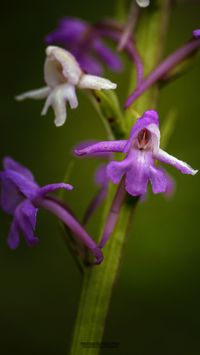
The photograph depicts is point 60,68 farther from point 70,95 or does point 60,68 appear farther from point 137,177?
point 137,177

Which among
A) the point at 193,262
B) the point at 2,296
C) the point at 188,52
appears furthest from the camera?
the point at 2,296

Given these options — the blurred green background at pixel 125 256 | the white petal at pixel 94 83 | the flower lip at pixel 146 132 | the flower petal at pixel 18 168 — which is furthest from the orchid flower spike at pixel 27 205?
the blurred green background at pixel 125 256

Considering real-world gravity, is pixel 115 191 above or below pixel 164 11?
below

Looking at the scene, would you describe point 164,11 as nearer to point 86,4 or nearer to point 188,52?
point 188,52

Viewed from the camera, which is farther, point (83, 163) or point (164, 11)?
point (83, 163)

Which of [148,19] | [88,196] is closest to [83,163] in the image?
[88,196]

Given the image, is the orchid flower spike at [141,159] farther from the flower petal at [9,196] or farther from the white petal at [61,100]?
the flower petal at [9,196]

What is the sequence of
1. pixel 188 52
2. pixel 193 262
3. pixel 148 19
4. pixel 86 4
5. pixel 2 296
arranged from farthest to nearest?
pixel 86 4
pixel 2 296
pixel 193 262
pixel 148 19
pixel 188 52

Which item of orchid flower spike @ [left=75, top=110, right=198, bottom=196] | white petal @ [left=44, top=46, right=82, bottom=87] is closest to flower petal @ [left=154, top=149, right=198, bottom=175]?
orchid flower spike @ [left=75, top=110, right=198, bottom=196]
